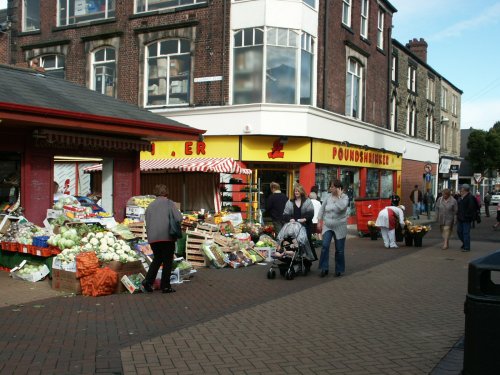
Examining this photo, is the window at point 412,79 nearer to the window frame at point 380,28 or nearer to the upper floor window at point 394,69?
the upper floor window at point 394,69

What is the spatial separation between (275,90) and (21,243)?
1298 cm

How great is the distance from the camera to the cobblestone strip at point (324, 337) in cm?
→ 530

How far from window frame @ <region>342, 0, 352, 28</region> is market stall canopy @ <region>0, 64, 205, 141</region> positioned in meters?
13.7

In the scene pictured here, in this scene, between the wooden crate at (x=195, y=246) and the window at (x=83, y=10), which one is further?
the window at (x=83, y=10)

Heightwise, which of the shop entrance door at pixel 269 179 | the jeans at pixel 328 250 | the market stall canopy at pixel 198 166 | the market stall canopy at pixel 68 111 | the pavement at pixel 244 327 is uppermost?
the market stall canopy at pixel 68 111

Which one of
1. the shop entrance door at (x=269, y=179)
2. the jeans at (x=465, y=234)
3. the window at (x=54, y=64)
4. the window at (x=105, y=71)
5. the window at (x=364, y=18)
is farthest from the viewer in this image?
the window at (x=364, y=18)

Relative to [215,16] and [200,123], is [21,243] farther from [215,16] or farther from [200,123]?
[215,16]

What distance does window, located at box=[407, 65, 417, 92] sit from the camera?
34.3 m

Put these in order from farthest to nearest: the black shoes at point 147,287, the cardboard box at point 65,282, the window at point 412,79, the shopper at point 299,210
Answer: the window at point 412,79
the shopper at point 299,210
the black shoes at point 147,287
the cardboard box at point 65,282

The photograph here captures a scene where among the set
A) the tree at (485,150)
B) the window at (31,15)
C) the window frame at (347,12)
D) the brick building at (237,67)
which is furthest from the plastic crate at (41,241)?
the tree at (485,150)

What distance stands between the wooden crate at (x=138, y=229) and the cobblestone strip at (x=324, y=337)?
4.29 m

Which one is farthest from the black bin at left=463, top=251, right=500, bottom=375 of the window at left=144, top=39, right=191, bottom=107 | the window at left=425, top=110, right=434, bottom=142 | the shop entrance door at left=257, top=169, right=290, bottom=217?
the window at left=425, top=110, right=434, bottom=142

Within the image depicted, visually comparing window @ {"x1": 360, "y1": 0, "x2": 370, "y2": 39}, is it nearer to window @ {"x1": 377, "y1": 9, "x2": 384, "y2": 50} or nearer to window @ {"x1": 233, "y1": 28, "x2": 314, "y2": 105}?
A: window @ {"x1": 377, "y1": 9, "x2": 384, "y2": 50}

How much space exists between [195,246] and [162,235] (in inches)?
133
